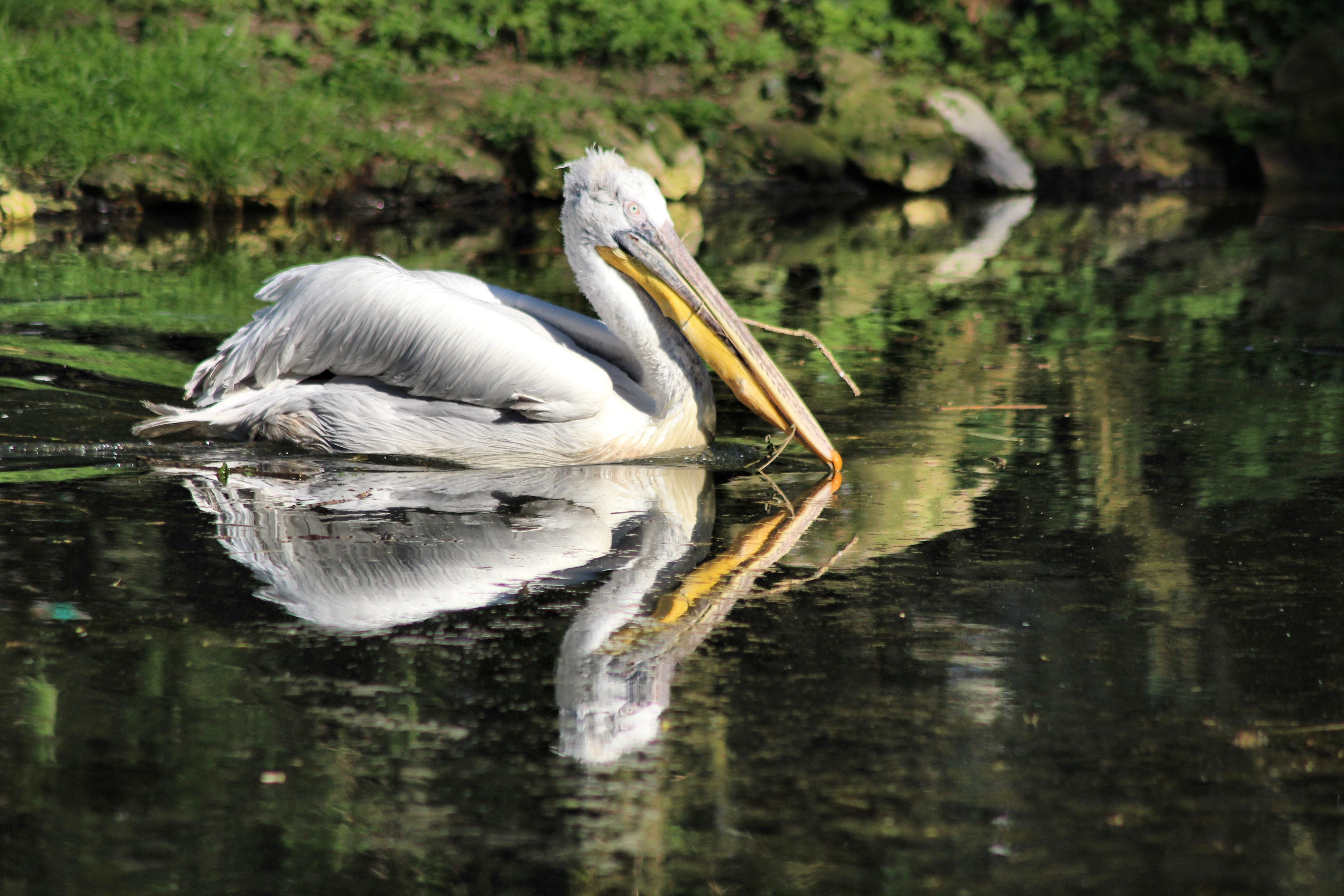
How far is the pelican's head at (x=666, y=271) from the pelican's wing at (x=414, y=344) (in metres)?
0.30

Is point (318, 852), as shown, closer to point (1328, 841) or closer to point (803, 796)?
point (803, 796)

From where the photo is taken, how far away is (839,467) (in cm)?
445

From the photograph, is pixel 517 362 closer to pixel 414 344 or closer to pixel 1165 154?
pixel 414 344

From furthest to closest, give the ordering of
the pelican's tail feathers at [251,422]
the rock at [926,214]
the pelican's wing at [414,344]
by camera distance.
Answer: the rock at [926,214], the pelican's tail feathers at [251,422], the pelican's wing at [414,344]

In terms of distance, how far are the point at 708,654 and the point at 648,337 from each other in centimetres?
190

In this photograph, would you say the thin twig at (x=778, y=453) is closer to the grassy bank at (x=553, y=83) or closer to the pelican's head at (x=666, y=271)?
the pelican's head at (x=666, y=271)

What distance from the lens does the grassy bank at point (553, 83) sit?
11531mm

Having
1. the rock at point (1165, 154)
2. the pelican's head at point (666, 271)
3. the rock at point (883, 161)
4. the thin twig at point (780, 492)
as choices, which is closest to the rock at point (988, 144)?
the rock at point (883, 161)

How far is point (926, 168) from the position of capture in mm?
13750

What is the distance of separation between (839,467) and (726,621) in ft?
4.53

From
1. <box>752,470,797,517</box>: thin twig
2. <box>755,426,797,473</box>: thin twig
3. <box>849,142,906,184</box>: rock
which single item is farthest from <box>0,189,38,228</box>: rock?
<box>752,470,797,517</box>: thin twig

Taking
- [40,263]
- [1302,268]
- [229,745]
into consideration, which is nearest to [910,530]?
[229,745]

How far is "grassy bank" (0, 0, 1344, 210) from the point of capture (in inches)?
454

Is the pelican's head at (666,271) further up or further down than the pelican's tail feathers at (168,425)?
further up
